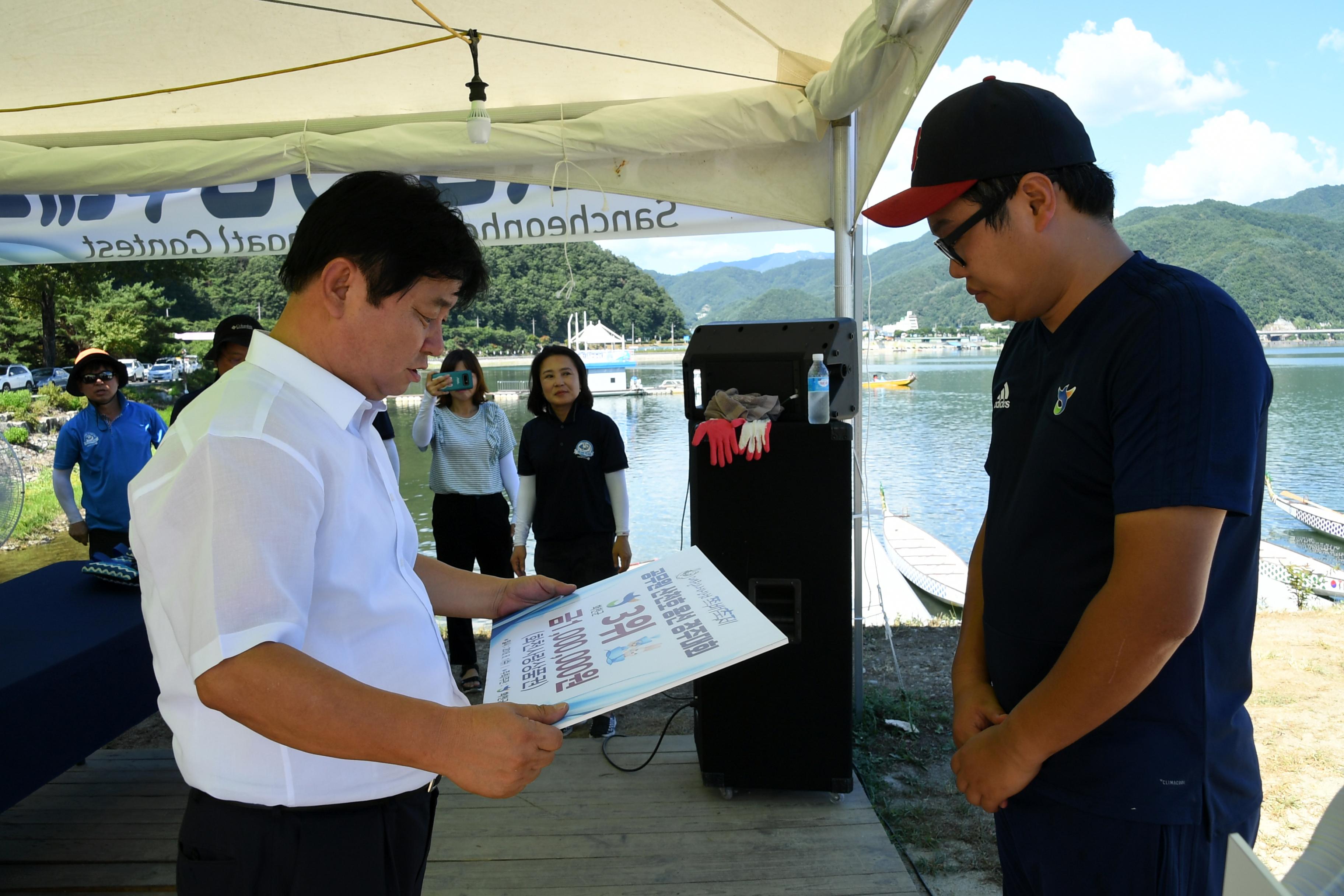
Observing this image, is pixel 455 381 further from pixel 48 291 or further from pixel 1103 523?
pixel 48 291

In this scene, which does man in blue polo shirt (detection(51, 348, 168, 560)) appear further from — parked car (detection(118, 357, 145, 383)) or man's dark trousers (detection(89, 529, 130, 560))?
parked car (detection(118, 357, 145, 383))

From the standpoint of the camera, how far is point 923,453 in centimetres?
3020

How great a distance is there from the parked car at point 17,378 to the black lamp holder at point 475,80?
79.7 feet

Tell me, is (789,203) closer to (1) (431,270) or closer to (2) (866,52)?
(2) (866,52)

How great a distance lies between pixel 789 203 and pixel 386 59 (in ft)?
6.16

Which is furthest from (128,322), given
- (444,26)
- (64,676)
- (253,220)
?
(64,676)

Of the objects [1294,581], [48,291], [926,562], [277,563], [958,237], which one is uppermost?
[48,291]

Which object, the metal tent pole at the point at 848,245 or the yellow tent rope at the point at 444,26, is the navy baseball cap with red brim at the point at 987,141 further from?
the yellow tent rope at the point at 444,26

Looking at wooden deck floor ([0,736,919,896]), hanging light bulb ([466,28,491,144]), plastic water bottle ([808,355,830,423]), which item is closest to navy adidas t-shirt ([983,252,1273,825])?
plastic water bottle ([808,355,830,423])

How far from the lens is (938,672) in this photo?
4.25 meters

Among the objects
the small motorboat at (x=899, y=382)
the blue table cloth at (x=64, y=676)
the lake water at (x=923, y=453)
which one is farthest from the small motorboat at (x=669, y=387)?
the blue table cloth at (x=64, y=676)

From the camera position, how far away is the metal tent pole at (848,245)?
309 cm

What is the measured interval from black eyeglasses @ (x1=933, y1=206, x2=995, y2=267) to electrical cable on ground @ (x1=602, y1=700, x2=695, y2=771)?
89.9 inches

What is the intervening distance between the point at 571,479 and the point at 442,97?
1947 millimetres
